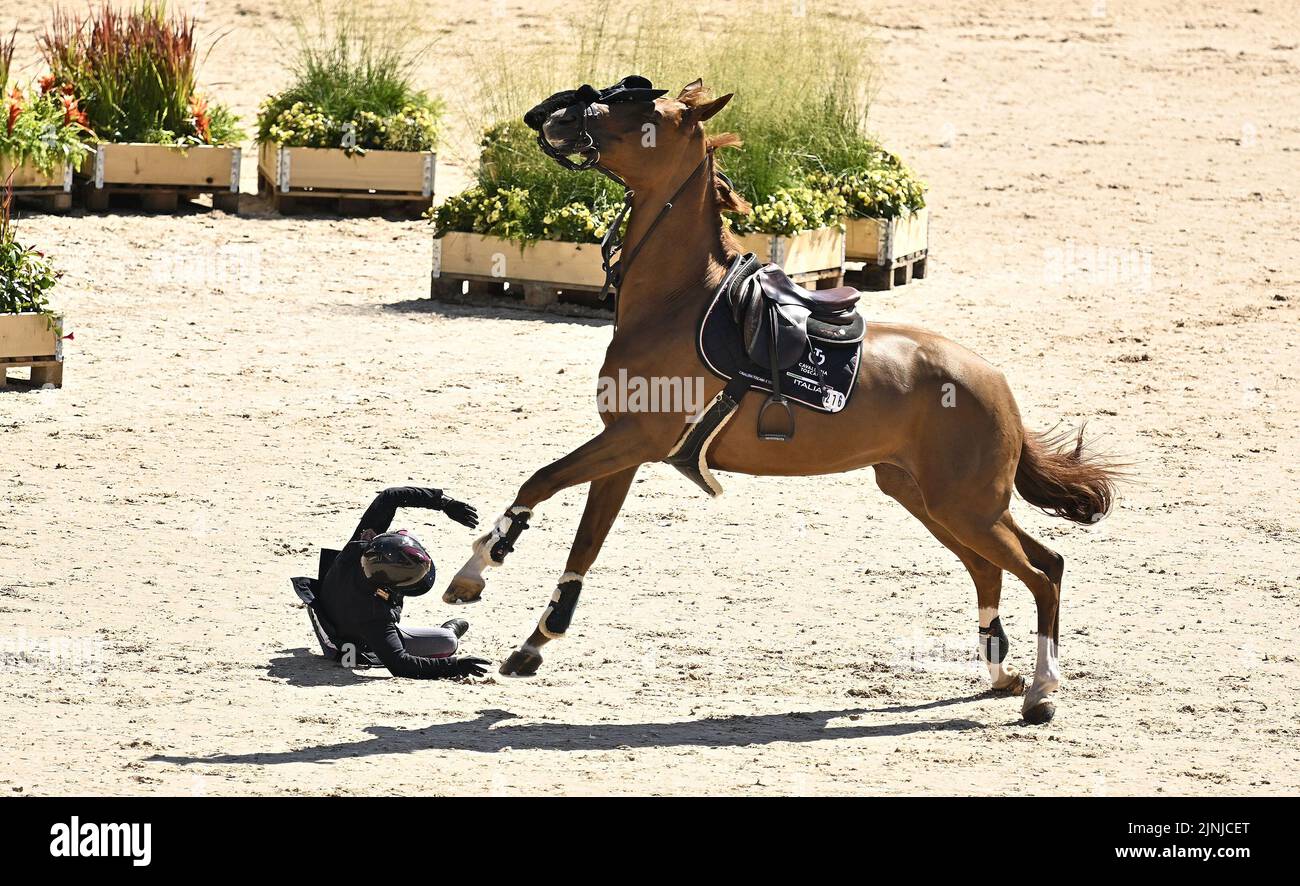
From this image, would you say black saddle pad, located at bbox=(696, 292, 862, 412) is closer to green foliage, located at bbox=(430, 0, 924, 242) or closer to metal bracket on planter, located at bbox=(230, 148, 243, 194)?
green foliage, located at bbox=(430, 0, 924, 242)

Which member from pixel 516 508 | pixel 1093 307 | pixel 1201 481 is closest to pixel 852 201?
pixel 1093 307

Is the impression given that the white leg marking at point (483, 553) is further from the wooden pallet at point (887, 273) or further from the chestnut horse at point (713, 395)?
the wooden pallet at point (887, 273)

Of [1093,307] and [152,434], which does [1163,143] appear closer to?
[1093,307]

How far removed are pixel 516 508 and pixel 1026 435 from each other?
2175 mm

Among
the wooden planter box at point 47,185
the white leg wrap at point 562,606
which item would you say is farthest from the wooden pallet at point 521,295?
the white leg wrap at point 562,606

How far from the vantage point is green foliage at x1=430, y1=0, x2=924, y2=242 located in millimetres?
14242

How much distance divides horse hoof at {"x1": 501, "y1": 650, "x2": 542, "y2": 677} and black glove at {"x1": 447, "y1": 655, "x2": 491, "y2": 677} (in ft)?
0.31

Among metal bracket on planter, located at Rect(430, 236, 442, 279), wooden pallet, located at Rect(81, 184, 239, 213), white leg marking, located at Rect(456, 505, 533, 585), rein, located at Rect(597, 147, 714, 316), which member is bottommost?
white leg marking, located at Rect(456, 505, 533, 585)

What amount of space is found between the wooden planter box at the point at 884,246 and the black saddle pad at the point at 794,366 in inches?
333

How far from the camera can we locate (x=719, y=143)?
7023 millimetres

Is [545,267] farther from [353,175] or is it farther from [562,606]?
[562,606]

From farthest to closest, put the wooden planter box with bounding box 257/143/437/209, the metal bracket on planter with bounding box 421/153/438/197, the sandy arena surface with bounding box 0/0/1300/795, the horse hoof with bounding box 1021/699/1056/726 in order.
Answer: the metal bracket on planter with bounding box 421/153/438/197
the wooden planter box with bounding box 257/143/437/209
the horse hoof with bounding box 1021/699/1056/726
the sandy arena surface with bounding box 0/0/1300/795

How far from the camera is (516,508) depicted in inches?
261

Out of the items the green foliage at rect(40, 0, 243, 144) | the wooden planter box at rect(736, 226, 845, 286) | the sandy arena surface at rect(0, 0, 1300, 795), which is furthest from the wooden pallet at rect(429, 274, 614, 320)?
the green foliage at rect(40, 0, 243, 144)
